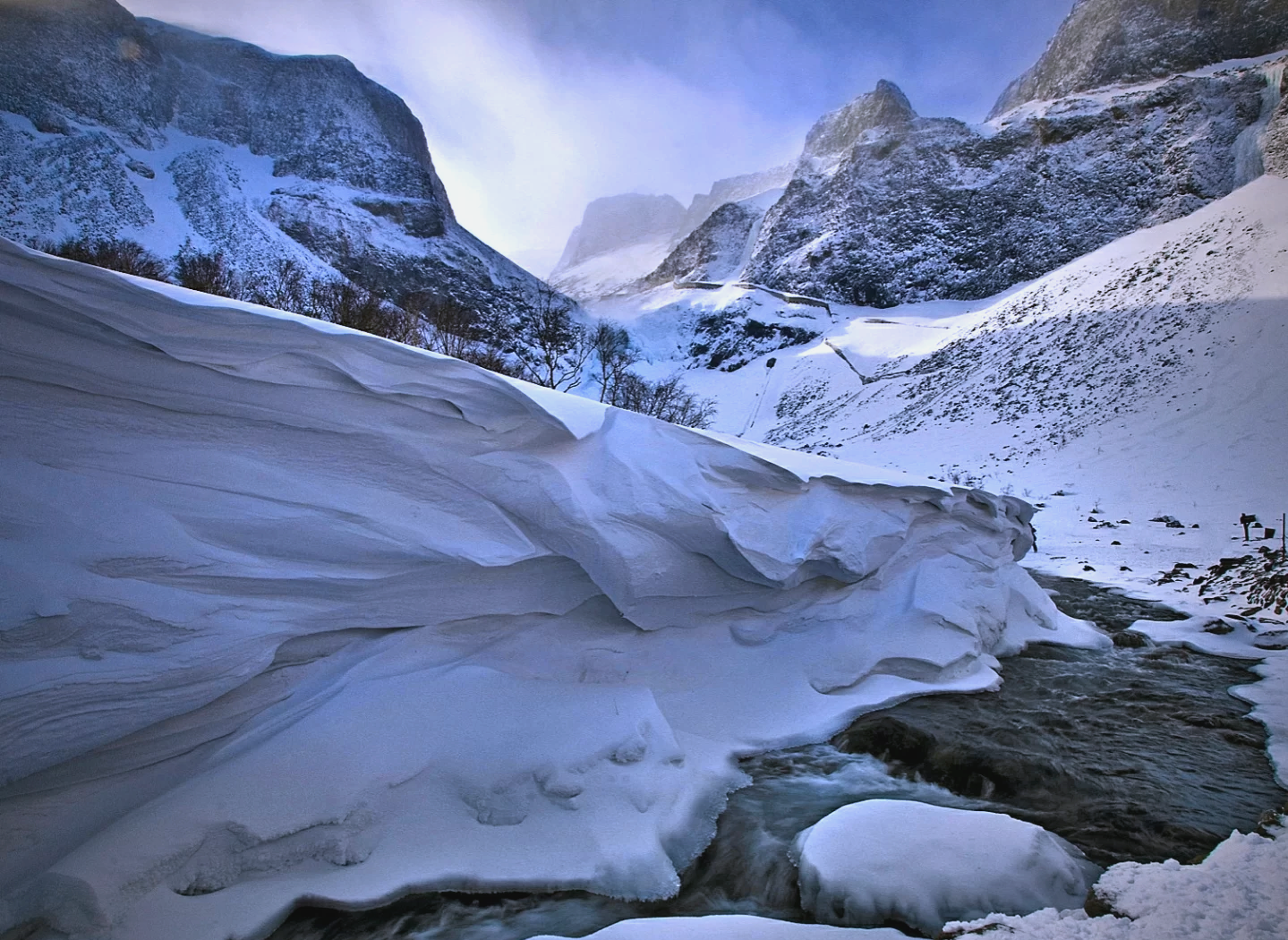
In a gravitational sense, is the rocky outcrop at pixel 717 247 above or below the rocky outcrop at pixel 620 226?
below

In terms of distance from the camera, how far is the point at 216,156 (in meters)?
35.0

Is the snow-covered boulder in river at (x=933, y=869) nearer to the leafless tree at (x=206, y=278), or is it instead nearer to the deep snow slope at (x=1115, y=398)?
the deep snow slope at (x=1115, y=398)

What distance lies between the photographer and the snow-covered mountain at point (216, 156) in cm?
2653

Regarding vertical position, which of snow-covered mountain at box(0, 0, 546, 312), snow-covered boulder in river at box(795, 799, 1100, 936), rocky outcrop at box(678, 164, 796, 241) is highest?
rocky outcrop at box(678, 164, 796, 241)

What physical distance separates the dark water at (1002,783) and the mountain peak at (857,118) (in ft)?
168

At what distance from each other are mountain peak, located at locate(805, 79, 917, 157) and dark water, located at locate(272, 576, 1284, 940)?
51235mm

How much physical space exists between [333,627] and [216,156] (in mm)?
44945

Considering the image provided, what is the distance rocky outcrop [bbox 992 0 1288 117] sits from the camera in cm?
3167

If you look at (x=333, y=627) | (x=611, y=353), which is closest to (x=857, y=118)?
(x=611, y=353)

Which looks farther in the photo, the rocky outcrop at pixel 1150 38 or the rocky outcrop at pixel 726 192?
the rocky outcrop at pixel 726 192

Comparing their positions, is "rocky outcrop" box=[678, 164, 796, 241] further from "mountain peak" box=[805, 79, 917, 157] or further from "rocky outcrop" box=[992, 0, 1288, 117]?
"rocky outcrop" box=[992, 0, 1288, 117]

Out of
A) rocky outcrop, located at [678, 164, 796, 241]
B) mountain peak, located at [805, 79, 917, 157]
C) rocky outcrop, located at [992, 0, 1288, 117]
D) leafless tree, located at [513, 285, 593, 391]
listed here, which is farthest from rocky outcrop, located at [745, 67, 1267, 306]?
rocky outcrop, located at [678, 164, 796, 241]

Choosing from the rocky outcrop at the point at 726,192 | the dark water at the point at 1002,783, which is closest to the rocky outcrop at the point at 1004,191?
the dark water at the point at 1002,783

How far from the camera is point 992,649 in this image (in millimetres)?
5465
